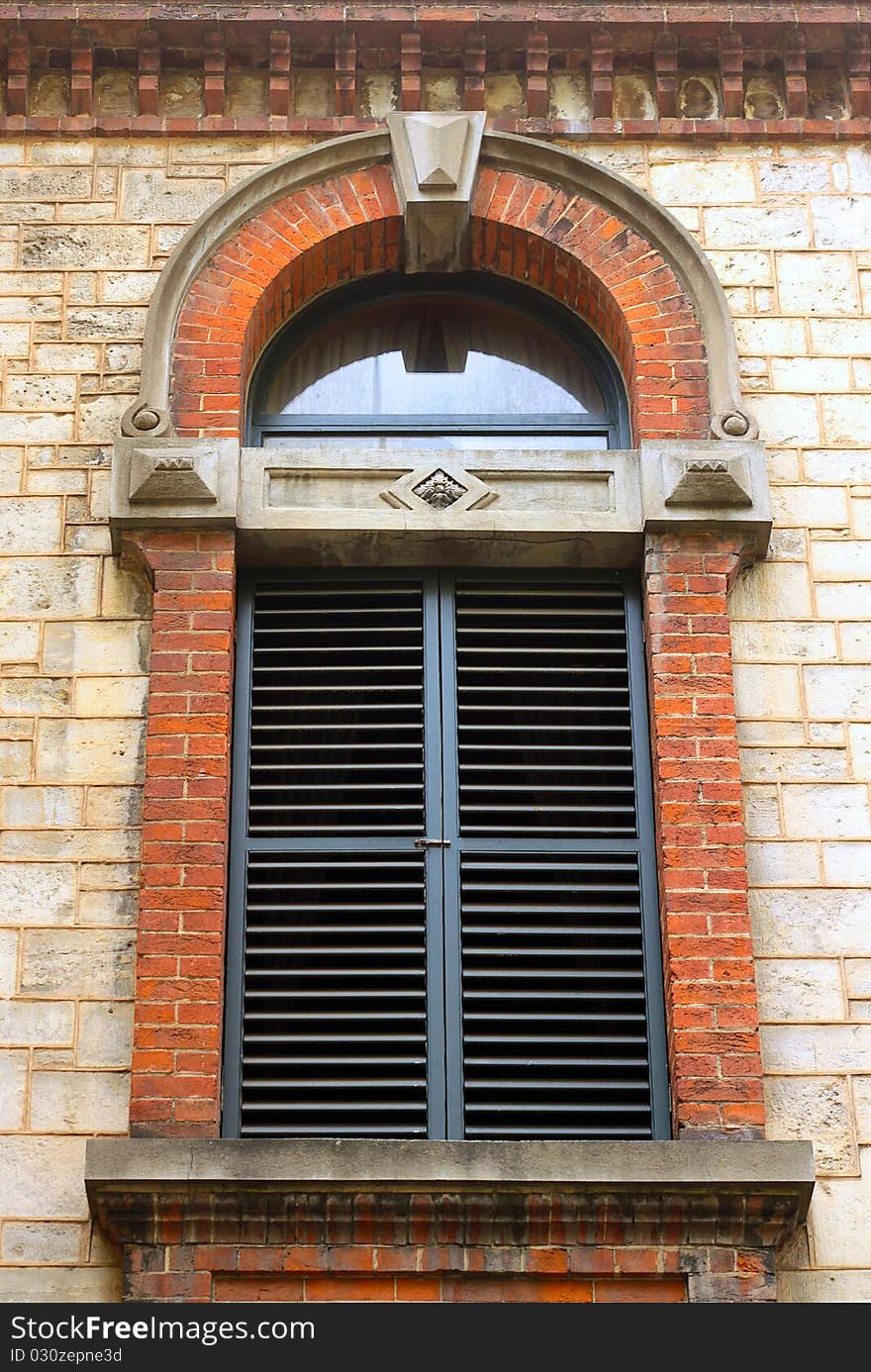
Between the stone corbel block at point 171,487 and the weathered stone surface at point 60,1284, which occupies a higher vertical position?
the stone corbel block at point 171,487

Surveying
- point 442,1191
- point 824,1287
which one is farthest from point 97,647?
point 824,1287

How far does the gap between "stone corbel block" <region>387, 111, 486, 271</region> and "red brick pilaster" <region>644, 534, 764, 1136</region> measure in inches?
81.8

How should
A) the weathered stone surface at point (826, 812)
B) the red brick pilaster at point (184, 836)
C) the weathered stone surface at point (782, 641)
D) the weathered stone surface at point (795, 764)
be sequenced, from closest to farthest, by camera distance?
the red brick pilaster at point (184, 836) → the weathered stone surface at point (826, 812) → the weathered stone surface at point (795, 764) → the weathered stone surface at point (782, 641)

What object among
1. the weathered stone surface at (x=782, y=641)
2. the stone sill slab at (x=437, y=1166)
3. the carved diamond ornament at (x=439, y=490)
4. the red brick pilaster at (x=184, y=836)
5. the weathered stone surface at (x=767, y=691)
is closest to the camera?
the stone sill slab at (x=437, y=1166)

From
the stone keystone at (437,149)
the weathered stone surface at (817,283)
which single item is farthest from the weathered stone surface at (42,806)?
the weathered stone surface at (817,283)

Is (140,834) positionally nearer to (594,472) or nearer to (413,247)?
(594,472)

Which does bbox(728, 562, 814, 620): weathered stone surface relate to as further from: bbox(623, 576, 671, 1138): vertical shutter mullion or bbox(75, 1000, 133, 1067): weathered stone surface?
bbox(75, 1000, 133, 1067): weathered stone surface

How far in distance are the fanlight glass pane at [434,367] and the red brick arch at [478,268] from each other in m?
0.23

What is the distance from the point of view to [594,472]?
9414mm

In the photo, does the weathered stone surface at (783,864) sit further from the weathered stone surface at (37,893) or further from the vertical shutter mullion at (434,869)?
the weathered stone surface at (37,893)

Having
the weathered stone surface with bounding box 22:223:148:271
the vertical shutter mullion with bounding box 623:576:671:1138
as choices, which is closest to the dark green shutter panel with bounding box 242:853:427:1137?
the vertical shutter mullion with bounding box 623:576:671:1138

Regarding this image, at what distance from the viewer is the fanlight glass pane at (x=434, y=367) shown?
33.3 ft
